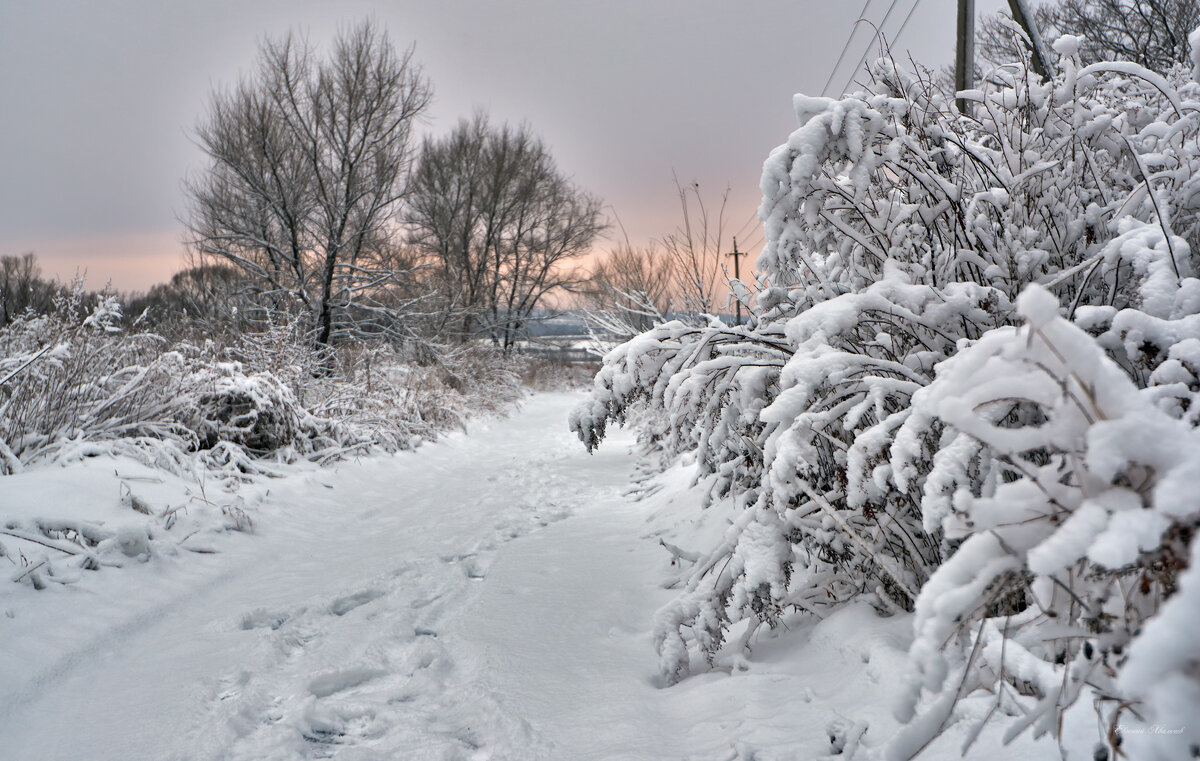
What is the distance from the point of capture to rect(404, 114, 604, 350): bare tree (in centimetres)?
2312

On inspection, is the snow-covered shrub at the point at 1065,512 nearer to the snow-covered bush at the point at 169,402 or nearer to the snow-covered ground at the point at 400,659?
the snow-covered ground at the point at 400,659

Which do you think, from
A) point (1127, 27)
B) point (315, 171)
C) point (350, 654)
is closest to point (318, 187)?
point (315, 171)

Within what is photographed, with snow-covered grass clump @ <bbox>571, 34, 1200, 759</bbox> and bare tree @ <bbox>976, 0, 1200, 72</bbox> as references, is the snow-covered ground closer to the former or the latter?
snow-covered grass clump @ <bbox>571, 34, 1200, 759</bbox>

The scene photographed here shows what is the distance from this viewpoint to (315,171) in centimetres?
1225

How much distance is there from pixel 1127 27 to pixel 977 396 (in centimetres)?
1872

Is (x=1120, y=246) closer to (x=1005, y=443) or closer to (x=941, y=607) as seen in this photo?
(x=1005, y=443)

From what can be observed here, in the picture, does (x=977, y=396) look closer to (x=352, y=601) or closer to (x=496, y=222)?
(x=352, y=601)

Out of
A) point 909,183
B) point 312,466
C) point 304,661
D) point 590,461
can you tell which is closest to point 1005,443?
point 909,183

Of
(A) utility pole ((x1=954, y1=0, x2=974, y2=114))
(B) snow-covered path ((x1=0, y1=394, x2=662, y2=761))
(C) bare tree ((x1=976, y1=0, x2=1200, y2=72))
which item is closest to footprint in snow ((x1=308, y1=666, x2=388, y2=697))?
(B) snow-covered path ((x1=0, y1=394, x2=662, y2=761))

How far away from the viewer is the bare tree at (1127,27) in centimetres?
1288

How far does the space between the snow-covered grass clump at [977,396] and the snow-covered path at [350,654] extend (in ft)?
1.73

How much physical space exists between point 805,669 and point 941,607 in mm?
1305

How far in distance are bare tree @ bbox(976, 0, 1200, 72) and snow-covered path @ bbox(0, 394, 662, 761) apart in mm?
14946

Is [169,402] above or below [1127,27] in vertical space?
below
